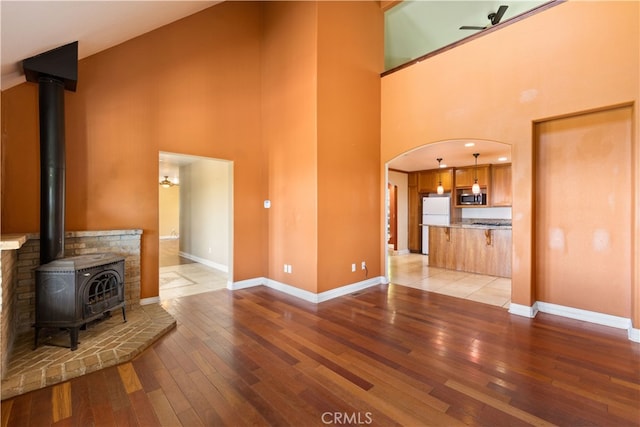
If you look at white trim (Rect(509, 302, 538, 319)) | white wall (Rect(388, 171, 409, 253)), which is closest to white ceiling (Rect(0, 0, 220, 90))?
white trim (Rect(509, 302, 538, 319))

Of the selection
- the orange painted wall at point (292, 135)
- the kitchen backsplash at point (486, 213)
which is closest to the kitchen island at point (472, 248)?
the kitchen backsplash at point (486, 213)

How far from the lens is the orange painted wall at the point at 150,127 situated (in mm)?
3070

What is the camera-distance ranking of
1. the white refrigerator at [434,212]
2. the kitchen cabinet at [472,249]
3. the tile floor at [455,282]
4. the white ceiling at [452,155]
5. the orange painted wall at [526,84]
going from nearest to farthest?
the orange painted wall at [526,84], the tile floor at [455,282], the white ceiling at [452,155], the kitchen cabinet at [472,249], the white refrigerator at [434,212]

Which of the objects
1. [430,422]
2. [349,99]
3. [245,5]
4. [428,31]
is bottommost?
[430,422]

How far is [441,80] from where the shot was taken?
171 inches

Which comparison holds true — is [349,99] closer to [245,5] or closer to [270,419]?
[245,5]

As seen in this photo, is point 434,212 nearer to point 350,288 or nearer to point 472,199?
point 472,199

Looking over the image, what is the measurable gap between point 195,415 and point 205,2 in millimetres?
4756

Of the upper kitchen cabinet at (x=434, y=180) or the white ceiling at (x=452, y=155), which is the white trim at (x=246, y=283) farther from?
the upper kitchen cabinet at (x=434, y=180)

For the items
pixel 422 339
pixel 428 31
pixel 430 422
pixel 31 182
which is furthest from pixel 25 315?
pixel 428 31

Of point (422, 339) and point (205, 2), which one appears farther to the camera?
point (205, 2)


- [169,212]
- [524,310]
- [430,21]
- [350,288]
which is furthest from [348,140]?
[169,212]

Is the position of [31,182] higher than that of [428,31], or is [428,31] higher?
[428,31]

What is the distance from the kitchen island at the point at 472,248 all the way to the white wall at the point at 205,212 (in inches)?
189
